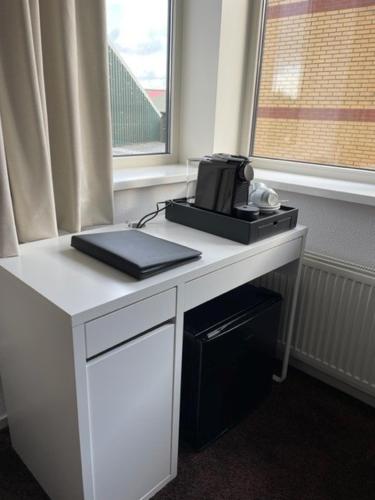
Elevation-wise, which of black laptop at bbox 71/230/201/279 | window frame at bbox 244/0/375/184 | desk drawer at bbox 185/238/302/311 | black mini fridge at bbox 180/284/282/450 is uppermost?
window frame at bbox 244/0/375/184

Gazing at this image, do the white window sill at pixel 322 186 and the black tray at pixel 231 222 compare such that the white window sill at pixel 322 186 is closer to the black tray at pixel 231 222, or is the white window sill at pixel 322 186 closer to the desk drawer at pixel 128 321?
the black tray at pixel 231 222

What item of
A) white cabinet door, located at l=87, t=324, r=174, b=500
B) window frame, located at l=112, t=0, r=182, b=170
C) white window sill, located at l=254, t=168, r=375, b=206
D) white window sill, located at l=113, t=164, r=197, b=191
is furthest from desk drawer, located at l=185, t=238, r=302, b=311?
window frame, located at l=112, t=0, r=182, b=170

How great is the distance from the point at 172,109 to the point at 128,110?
29 cm

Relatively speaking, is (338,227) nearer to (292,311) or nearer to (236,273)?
(292,311)

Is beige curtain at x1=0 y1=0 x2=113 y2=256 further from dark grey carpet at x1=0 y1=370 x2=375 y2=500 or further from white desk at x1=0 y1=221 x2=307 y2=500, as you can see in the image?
dark grey carpet at x1=0 y1=370 x2=375 y2=500

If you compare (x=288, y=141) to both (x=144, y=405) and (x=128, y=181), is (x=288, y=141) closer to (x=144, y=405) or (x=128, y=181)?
(x=128, y=181)

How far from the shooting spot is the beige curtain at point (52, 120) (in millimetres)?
1071

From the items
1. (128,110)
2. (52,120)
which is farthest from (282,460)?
(128,110)

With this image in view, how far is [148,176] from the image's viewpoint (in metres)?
1.62

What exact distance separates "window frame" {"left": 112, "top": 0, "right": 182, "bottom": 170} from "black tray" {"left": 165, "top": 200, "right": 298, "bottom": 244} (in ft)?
1.33

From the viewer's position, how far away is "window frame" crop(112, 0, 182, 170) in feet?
5.81

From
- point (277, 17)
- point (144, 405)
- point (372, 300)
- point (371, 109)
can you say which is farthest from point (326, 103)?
point (144, 405)

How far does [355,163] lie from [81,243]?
1243 mm

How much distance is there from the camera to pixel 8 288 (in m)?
1.04
